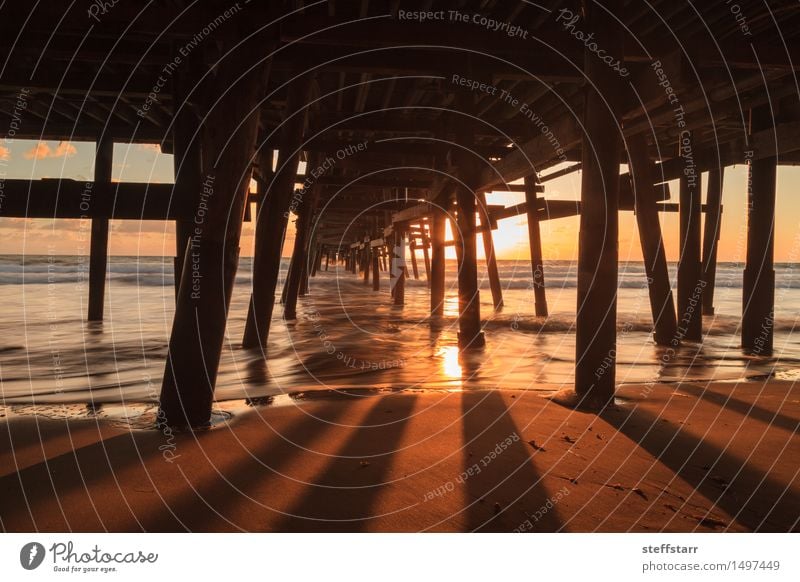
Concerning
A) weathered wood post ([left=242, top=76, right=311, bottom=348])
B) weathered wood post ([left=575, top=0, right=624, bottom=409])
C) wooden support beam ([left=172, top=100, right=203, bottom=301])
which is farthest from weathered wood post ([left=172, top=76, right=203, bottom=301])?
weathered wood post ([left=575, top=0, right=624, bottom=409])

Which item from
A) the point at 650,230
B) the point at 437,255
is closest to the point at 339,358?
the point at 650,230

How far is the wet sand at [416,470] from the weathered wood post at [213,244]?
0.34 m

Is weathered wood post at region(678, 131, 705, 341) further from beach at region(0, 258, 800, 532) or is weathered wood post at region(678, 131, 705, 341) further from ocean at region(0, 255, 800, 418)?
beach at region(0, 258, 800, 532)

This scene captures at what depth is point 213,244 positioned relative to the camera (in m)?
Result: 4.15

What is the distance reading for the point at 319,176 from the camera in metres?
12.6

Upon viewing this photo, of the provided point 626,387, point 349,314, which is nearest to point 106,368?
point 626,387

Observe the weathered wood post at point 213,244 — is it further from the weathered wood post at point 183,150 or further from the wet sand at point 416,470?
the weathered wood post at point 183,150

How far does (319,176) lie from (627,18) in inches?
308

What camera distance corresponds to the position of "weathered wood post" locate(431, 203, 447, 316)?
37.9 feet

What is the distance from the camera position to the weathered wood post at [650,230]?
25.5ft

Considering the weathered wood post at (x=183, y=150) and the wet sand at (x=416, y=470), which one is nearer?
the wet sand at (x=416, y=470)

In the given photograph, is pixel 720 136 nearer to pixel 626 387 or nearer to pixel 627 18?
pixel 627 18

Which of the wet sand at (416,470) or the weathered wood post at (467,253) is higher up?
the weathered wood post at (467,253)

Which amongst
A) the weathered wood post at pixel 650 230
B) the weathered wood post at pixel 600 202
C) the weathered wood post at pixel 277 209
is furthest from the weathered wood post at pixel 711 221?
the weathered wood post at pixel 277 209
